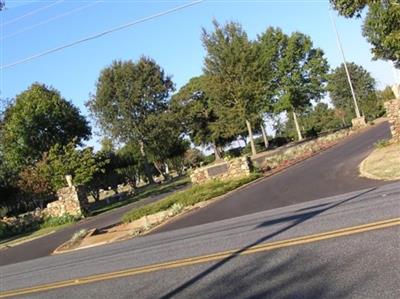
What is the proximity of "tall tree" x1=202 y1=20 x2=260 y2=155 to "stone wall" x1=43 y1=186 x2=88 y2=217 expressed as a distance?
17.7 meters

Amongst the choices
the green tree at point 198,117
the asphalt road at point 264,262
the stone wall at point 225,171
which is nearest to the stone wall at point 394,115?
the stone wall at point 225,171

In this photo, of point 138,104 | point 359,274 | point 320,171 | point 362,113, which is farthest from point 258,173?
point 362,113

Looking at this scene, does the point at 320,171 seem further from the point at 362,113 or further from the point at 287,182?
the point at 362,113

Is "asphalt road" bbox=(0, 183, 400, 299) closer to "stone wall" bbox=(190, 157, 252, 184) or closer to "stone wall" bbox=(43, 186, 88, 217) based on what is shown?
"stone wall" bbox=(190, 157, 252, 184)

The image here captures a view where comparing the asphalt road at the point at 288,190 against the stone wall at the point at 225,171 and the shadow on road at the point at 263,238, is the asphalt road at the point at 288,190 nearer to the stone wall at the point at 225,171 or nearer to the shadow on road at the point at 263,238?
the shadow on road at the point at 263,238

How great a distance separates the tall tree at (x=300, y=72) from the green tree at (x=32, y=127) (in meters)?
23.4

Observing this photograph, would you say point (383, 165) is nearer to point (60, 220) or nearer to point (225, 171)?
point (225, 171)

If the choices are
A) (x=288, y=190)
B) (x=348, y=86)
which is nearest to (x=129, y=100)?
(x=288, y=190)

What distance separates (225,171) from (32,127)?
30.8 metres

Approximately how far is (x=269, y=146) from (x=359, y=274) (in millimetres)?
60875

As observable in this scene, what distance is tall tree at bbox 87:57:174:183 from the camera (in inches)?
2251

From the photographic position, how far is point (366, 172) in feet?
61.3

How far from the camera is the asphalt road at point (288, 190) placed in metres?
17.3

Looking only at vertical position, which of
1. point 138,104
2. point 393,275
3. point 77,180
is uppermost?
point 138,104
